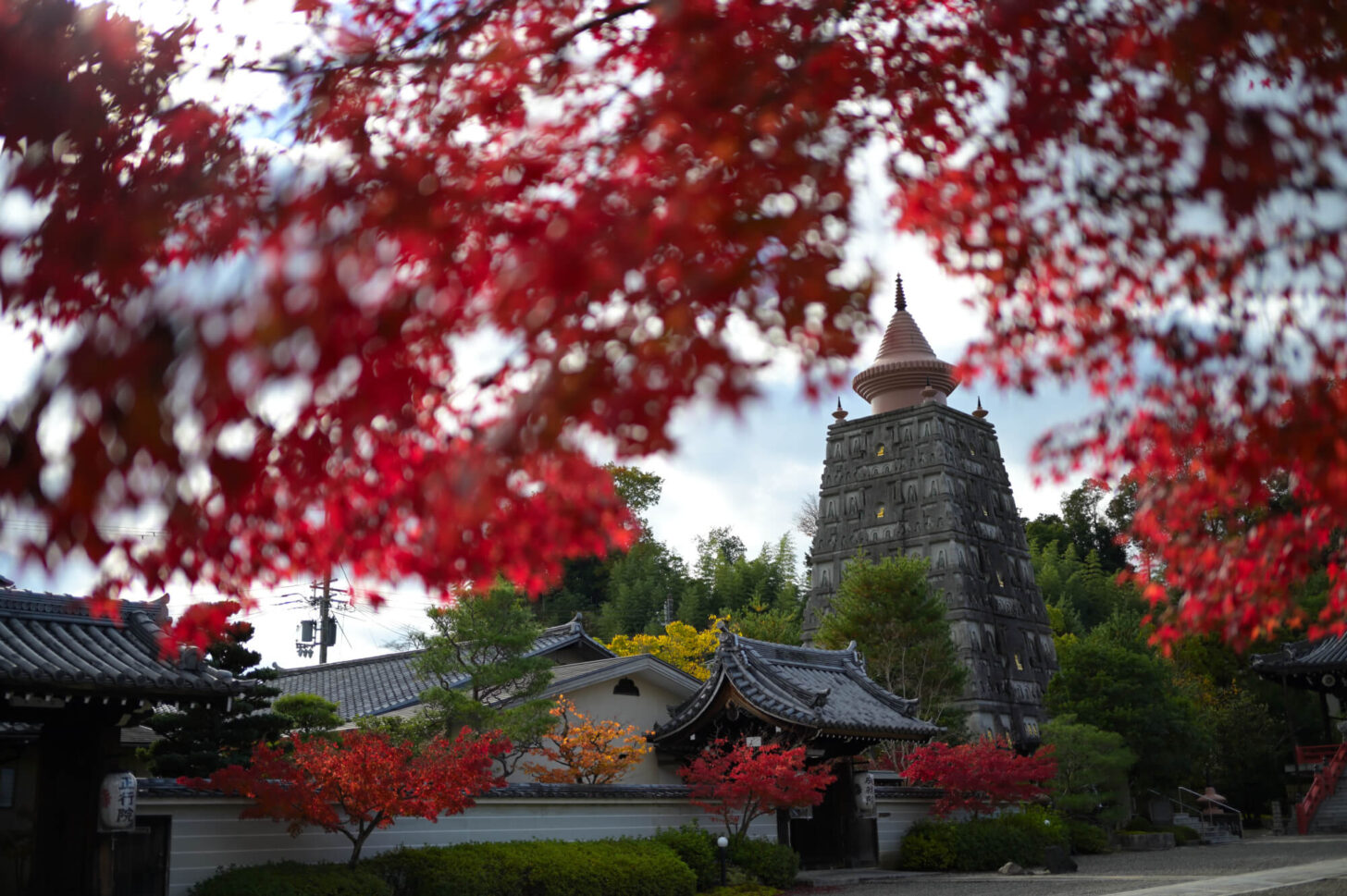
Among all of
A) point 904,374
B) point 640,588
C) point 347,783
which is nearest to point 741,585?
point 640,588

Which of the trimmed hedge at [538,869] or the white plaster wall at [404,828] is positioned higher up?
the white plaster wall at [404,828]

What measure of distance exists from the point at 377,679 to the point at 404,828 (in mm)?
13876

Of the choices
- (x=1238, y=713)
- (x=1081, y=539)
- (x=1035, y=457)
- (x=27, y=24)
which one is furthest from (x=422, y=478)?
(x=1081, y=539)

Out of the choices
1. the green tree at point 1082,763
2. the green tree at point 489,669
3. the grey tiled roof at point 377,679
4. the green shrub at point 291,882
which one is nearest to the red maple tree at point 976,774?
the green tree at point 1082,763

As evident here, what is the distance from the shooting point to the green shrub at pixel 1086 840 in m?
26.2

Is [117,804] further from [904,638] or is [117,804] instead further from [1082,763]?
[904,638]

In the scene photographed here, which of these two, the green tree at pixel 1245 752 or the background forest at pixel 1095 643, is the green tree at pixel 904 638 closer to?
the background forest at pixel 1095 643

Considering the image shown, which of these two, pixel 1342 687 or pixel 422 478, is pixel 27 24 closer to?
pixel 422 478

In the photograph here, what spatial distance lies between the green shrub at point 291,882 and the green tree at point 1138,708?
2362 cm

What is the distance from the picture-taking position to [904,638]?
3481 cm

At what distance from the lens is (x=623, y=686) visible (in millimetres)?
23469

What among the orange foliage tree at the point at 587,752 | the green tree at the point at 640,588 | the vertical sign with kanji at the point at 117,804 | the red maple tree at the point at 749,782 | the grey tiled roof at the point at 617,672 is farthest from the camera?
the green tree at the point at 640,588

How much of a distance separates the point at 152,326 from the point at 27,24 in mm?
1842

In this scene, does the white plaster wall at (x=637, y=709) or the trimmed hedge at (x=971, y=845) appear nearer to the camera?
the trimmed hedge at (x=971, y=845)
